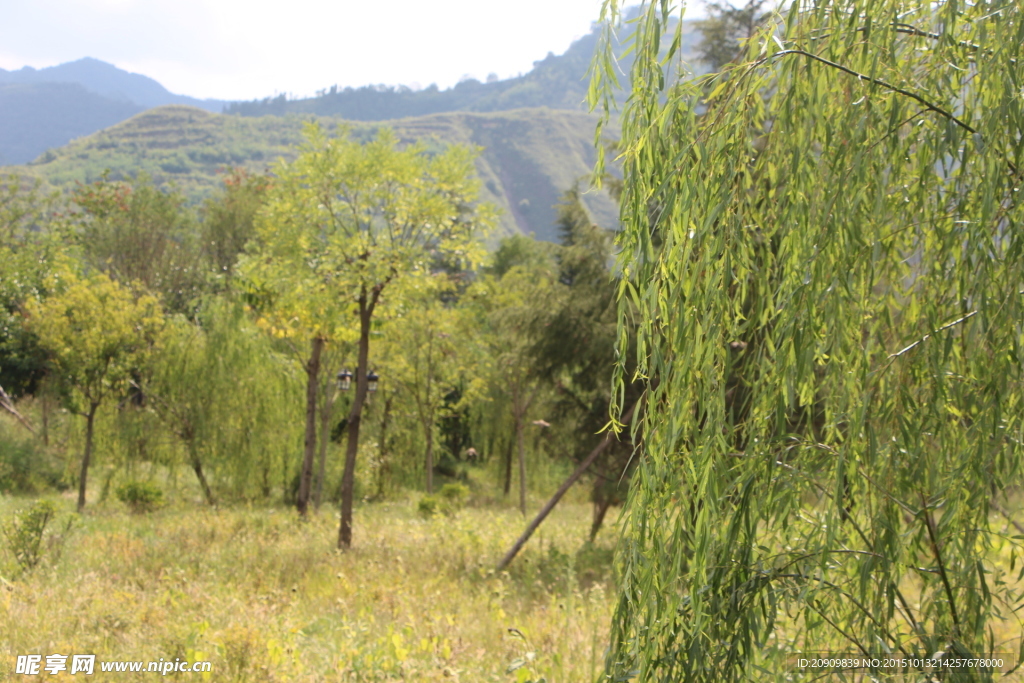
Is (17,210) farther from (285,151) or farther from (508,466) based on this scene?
(285,151)

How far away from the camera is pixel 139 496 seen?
45.1ft

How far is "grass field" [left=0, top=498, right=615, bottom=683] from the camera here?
4.14 meters

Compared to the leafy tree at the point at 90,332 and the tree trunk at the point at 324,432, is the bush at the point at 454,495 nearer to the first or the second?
the tree trunk at the point at 324,432

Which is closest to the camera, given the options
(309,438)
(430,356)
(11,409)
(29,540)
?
(29,540)

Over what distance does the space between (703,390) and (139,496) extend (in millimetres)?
14463

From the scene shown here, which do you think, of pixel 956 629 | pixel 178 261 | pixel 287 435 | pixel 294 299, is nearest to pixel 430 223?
pixel 294 299

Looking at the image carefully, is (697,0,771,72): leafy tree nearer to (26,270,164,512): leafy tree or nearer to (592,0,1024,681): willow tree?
(592,0,1024,681): willow tree

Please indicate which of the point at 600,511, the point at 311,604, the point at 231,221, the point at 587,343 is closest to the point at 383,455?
the point at 600,511

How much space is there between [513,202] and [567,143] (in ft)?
112

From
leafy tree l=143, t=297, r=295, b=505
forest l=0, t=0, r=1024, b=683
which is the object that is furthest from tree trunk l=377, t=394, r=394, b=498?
forest l=0, t=0, r=1024, b=683

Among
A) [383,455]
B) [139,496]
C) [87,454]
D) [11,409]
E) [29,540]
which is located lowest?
[383,455]

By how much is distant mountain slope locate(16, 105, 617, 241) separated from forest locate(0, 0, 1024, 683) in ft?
193

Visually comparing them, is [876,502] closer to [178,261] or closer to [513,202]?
[178,261]

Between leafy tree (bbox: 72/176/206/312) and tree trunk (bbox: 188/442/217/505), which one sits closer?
tree trunk (bbox: 188/442/217/505)
